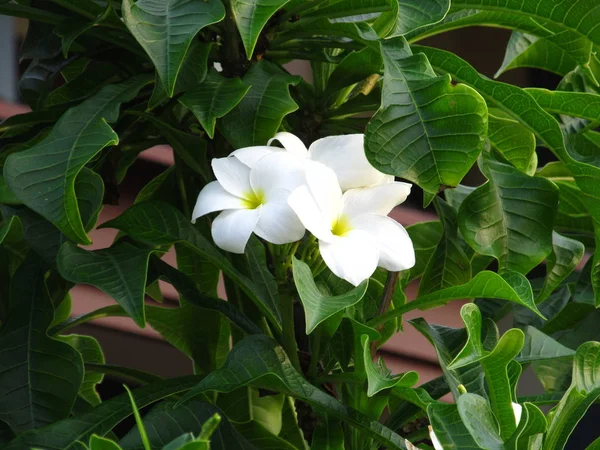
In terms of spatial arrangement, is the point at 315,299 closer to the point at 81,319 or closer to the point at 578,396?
the point at 578,396

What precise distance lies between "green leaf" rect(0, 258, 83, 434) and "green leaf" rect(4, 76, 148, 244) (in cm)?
13

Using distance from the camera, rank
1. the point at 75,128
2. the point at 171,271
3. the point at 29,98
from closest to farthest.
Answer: the point at 75,128 < the point at 171,271 < the point at 29,98

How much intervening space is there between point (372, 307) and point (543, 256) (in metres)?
0.18

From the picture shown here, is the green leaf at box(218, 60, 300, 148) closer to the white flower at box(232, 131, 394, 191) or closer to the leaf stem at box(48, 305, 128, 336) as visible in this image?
the white flower at box(232, 131, 394, 191)

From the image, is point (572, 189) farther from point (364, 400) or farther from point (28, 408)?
point (28, 408)

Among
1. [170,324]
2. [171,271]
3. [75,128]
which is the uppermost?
[75,128]

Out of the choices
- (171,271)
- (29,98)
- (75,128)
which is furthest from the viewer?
(29,98)

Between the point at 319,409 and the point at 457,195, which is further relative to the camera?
the point at 457,195

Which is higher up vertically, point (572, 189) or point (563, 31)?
point (563, 31)

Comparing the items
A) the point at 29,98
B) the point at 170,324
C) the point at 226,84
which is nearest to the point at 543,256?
the point at 226,84

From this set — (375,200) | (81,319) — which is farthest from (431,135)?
(81,319)

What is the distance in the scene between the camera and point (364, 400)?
2.38 ft

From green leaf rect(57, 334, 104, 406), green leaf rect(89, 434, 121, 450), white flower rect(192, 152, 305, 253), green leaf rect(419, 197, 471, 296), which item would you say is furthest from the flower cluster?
green leaf rect(57, 334, 104, 406)

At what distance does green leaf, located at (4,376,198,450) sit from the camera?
665 millimetres
